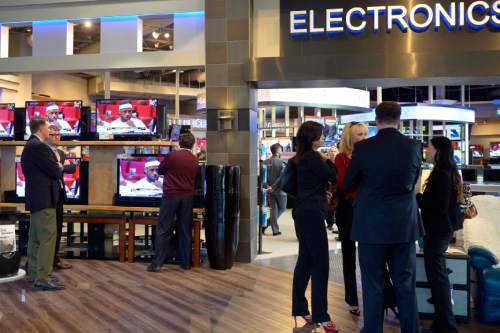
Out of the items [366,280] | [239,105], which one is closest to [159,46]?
[239,105]

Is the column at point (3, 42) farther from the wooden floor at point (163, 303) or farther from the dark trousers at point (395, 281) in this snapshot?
the dark trousers at point (395, 281)

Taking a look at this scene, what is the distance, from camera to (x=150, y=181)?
591cm

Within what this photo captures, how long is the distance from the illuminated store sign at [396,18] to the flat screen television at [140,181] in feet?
7.72

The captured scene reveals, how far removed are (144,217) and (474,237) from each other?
365 centimetres

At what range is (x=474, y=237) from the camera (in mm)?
4391

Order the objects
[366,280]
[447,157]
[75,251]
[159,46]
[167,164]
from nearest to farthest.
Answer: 1. [366,280]
2. [447,157]
3. [167,164]
4. [75,251]
5. [159,46]

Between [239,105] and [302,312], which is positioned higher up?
[239,105]

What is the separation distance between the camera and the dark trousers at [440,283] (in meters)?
3.34

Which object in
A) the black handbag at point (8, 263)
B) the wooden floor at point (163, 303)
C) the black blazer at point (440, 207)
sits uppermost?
the black blazer at point (440, 207)

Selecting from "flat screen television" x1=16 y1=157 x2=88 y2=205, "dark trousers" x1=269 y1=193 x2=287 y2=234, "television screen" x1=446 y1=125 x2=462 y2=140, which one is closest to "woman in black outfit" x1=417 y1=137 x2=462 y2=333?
"flat screen television" x1=16 y1=157 x2=88 y2=205

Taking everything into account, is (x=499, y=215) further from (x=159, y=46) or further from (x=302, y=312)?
(x=159, y=46)

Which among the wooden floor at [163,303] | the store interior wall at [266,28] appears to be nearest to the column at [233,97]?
the store interior wall at [266,28]

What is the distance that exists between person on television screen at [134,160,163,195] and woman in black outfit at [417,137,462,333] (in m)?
3.40

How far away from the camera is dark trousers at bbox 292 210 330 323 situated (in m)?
3.39
